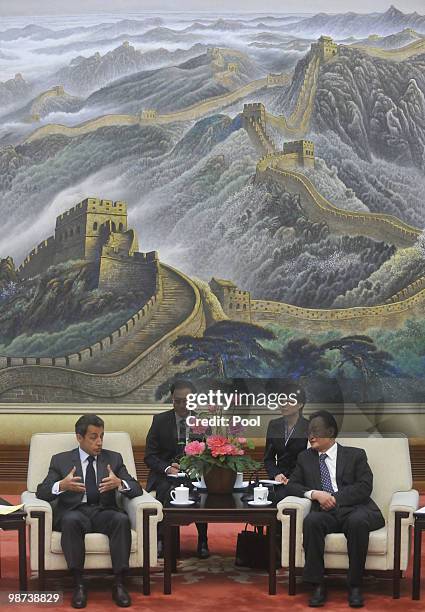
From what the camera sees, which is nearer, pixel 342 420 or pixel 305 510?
pixel 305 510

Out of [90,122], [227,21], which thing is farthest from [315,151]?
[90,122]

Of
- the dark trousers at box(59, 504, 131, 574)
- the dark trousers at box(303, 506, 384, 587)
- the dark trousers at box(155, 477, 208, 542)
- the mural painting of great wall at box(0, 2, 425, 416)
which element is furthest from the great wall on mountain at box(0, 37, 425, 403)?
the dark trousers at box(303, 506, 384, 587)

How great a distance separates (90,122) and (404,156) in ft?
10.8

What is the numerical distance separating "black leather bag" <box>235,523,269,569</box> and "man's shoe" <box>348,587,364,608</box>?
2.90 ft

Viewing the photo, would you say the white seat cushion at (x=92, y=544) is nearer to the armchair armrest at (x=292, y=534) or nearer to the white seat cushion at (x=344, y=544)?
the armchair armrest at (x=292, y=534)

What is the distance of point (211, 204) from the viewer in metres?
11.6

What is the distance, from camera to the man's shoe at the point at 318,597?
6902mm

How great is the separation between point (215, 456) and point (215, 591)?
897mm

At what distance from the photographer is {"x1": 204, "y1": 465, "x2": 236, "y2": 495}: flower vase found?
7.61 meters

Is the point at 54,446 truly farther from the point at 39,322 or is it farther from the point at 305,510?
the point at 39,322

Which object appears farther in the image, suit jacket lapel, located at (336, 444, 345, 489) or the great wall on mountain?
the great wall on mountain

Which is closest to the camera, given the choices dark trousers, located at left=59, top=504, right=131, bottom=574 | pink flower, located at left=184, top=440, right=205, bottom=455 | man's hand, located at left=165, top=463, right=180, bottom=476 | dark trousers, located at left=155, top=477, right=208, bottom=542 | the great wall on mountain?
dark trousers, located at left=59, top=504, right=131, bottom=574

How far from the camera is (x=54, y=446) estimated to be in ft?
25.5

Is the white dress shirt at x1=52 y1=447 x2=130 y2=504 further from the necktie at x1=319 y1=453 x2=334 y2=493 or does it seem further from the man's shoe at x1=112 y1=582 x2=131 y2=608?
the necktie at x1=319 y1=453 x2=334 y2=493
